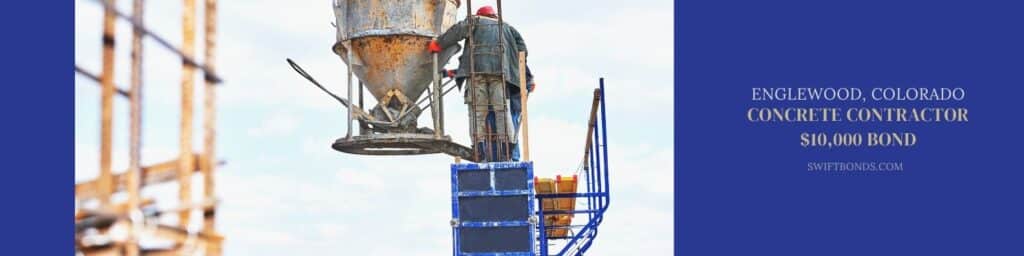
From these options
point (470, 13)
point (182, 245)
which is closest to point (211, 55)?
point (182, 245)

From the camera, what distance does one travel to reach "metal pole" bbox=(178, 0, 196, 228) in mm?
10977

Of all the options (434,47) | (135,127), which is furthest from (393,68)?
(135,127)

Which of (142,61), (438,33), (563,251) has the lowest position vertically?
(563,251)

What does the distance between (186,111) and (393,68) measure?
10788mm

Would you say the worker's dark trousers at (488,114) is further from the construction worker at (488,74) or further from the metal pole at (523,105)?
the metal pole at (523,105)

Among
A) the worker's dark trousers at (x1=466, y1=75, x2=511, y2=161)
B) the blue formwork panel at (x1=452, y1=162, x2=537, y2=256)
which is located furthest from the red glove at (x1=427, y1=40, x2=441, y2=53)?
the blue formwork panel at (x1=452, y1=162, x2=537, y2=256)

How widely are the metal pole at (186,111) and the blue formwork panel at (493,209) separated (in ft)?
28.4

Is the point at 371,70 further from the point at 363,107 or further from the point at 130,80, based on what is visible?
the point at 130,80

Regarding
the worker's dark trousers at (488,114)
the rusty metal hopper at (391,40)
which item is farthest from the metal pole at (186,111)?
the rusty metal hopper at (391,40)

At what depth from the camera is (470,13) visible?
830 inches

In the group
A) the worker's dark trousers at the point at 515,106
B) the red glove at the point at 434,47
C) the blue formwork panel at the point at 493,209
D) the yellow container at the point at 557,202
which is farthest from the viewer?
the red glove at the point at 434,47

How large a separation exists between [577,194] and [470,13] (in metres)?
2.81

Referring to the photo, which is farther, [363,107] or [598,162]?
[363,107]

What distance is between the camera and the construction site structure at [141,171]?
33.9ft
